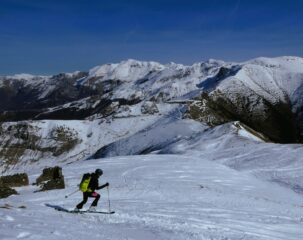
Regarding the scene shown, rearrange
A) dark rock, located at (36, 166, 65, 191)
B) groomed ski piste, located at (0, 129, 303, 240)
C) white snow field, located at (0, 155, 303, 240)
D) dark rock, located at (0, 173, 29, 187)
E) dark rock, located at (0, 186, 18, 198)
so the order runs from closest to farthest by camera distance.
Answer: white snow field, located at (0, 155, 303, 240)
groomed ski piste, located at (0, 129, 303, 240)
dark rock, located at (0, 186, 18, 198)
dark rock, located at (36, 166, 65, 191)
dark rock, located at (0, 173, 29, 187)

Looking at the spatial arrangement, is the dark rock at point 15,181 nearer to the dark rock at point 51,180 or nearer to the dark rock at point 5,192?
the dark rock at point 51,180

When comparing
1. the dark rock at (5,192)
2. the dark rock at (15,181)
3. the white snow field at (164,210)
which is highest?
the dark rock at (15,181)

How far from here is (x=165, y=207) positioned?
94.2 feet

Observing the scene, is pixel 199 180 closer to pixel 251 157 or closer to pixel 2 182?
pixel 2 182

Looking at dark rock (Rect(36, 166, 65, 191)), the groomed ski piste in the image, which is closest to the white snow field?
the groomed ski piste

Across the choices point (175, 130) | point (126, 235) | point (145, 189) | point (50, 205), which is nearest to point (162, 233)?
point (126, 235)

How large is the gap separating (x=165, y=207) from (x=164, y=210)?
1586mm

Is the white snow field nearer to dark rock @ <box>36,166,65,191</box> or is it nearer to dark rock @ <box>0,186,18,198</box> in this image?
dark rock @ <box>0,186,18,198</box>

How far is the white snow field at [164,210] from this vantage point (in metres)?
18.8

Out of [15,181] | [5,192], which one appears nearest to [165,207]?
[5,192]

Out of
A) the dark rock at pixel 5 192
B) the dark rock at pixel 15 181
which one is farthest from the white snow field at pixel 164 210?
the dark rock at pixel 15 181

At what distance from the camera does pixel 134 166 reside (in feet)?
175

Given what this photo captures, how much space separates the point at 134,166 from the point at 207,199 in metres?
19.9

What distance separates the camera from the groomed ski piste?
1899cm
